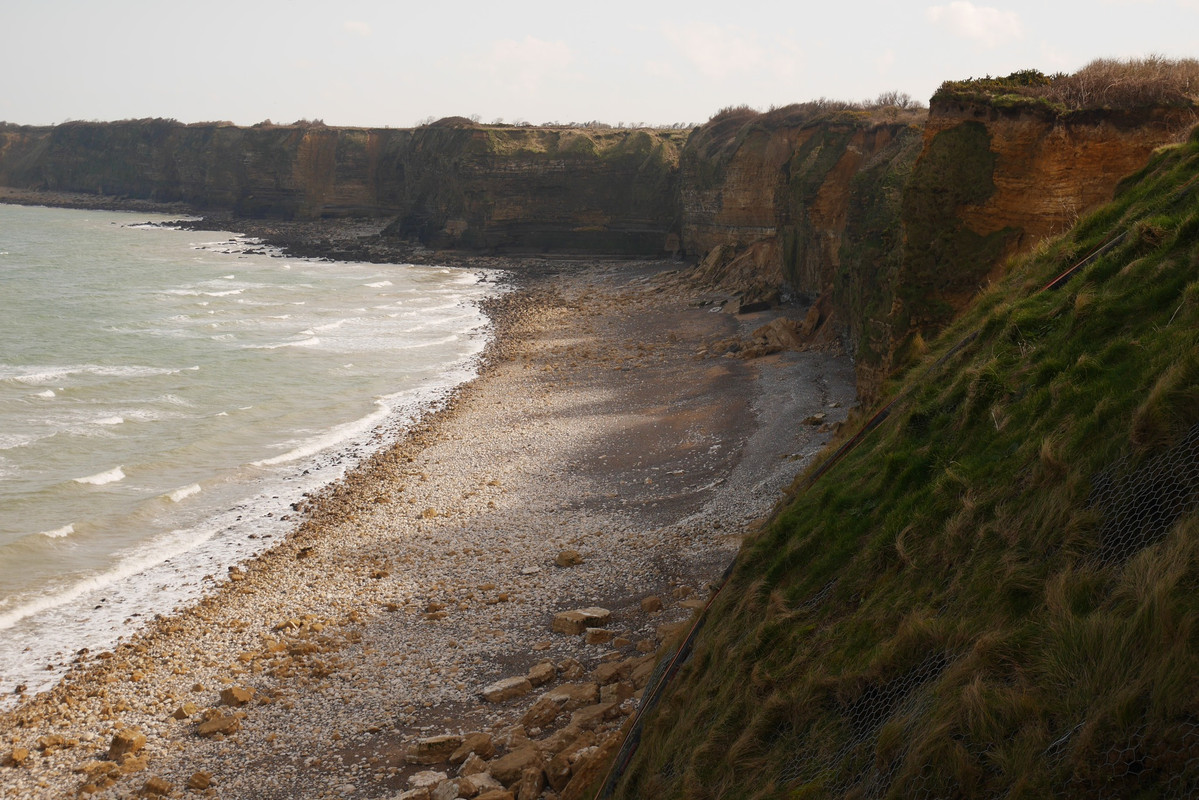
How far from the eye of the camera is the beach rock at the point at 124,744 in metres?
11.4

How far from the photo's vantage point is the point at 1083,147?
1497 centimetres

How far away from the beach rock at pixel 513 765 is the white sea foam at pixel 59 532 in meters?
13.1

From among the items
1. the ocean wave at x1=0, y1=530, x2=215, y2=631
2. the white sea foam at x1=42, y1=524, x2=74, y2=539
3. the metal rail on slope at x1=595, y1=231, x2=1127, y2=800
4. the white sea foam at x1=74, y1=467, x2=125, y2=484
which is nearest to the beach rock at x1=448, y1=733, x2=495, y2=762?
the metal rail on slope at x1=595, y1=231, x2=1127, y2=800

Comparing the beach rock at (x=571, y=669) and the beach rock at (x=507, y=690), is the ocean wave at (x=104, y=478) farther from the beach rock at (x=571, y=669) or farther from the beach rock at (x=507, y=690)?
the beach rock at (x=571, y=669)

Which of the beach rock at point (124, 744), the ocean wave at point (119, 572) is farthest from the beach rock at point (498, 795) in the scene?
the ocean wave at point (119, 572)

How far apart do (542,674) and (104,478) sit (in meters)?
14.9

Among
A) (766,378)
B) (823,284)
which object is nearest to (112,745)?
(766,378)

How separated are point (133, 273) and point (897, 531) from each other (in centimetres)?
6028

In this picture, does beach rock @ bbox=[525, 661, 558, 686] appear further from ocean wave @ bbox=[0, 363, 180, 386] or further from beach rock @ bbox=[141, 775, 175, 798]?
ocean wave @ bbox=[0, 363, 180, 386]

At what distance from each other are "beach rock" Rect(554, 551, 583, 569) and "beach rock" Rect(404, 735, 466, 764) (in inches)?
207

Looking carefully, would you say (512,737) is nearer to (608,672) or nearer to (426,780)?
(426,780)

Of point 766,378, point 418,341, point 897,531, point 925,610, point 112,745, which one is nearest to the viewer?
point 925,610

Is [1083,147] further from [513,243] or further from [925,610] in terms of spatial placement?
[513,243]

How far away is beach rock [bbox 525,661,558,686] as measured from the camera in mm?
11836
